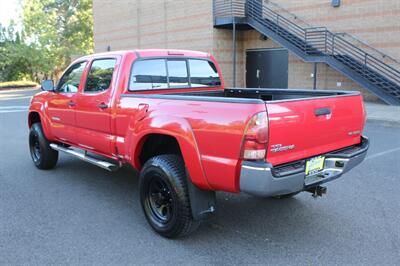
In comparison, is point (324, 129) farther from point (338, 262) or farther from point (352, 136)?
point (338, 262)

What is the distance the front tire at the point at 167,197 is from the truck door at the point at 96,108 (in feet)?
3.22

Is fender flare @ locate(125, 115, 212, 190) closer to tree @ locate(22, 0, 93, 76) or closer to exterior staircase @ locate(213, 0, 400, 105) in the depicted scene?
exterior staircase @ locate(213, 0, 400, 105)

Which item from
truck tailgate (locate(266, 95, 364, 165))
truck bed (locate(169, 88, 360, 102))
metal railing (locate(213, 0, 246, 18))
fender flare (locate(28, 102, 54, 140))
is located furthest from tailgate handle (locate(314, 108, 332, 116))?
metal railing (locate(213, 0, 246, 18))

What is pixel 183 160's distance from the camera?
3.97 meters

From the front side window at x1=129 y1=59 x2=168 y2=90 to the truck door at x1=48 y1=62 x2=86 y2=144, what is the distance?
3.58 ft

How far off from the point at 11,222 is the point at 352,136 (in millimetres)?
3796

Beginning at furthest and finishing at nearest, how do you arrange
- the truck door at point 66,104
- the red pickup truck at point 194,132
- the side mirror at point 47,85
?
1. the side mirror at point 47,85
2. the truck door at point 66,104
3. the red pickup truck at point 194,132

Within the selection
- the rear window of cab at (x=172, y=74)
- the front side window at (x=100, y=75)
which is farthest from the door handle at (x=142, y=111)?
the front side window at (x=100, y=75)

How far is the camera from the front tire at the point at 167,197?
12.5 feet

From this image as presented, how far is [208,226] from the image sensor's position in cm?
434

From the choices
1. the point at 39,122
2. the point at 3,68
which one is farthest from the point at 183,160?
the point at 3,68

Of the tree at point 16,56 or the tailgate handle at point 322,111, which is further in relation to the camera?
the tree at point 16,56

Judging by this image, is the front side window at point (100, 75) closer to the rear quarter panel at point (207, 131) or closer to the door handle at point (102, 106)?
the door handle at point (102, 106)

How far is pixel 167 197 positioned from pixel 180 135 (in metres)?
0.75
